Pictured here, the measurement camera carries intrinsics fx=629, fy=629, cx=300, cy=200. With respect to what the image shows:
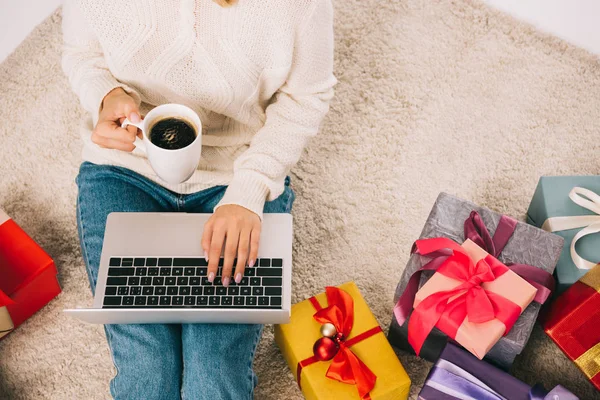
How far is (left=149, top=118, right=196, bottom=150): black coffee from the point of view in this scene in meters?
0.95

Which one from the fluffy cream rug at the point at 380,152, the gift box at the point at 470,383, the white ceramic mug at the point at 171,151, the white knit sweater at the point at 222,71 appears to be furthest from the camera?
the fluffy cream rug at the point at 380,152

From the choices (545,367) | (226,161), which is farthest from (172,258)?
(545,367)

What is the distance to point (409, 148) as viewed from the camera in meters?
1.61

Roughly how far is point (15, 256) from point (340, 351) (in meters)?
0.71

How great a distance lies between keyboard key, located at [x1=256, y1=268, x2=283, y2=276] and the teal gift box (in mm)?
582

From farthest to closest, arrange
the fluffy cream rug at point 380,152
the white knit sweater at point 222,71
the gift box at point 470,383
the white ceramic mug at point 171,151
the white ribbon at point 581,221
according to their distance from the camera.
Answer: the fluffy cream rug at point 380,152, the white ribbon at point 581,221, the gift box at point 470,383, the white knit sweater at point 222,71, the white ceramic mug at point 171,151

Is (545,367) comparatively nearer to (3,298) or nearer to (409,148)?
(409,148)

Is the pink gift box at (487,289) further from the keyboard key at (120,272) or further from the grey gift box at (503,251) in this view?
the keyboard key at (120,272)

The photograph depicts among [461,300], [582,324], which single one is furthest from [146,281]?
[582,324]

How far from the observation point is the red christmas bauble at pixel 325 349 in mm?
1189

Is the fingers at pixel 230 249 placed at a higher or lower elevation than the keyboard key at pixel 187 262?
higher

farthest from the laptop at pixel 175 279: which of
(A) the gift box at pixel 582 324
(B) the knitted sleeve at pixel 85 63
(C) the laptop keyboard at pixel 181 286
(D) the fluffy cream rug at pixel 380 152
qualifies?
(A) the gift box at pixel 582 324

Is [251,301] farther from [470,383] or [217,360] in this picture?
[470,383]

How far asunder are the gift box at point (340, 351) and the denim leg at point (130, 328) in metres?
0.24
